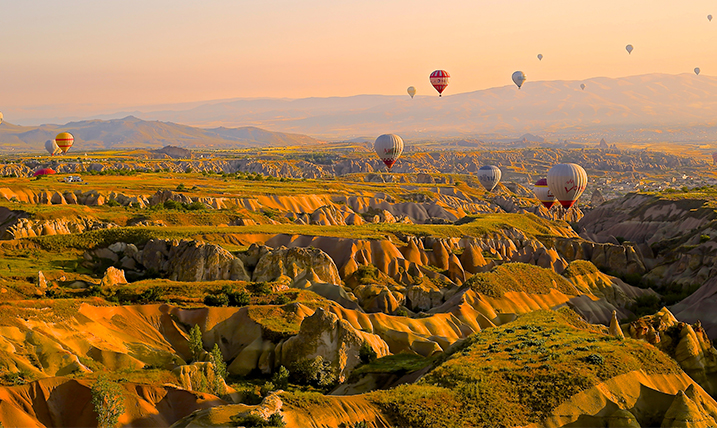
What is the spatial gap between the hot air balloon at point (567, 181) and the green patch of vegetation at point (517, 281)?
3148 cm

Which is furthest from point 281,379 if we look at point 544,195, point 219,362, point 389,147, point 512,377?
point 389,147

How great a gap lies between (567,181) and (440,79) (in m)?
59.6

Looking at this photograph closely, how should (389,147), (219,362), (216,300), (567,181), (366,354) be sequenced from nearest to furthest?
(219,362), (366,354), (216,300), (567,181), (389,147)

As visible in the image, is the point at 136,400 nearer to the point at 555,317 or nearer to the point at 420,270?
the point at 555,317

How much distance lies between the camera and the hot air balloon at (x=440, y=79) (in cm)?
16102

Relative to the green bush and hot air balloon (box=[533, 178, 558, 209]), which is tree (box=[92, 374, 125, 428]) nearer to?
the green bush

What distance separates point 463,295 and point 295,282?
52.0 feet

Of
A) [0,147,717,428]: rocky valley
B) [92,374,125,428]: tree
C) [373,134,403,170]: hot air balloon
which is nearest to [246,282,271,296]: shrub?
[0,147,717,428]: rocky valley

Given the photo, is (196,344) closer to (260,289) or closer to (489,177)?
(260,289)

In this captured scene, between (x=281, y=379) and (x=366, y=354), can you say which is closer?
(x=281, y=379)

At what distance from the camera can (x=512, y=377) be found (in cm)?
3519

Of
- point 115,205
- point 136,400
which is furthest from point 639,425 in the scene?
point 115,205

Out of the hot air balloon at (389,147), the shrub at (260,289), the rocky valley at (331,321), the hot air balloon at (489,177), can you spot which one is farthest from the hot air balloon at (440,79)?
the shrub at (260,289)

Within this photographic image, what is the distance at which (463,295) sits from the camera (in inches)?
2635
